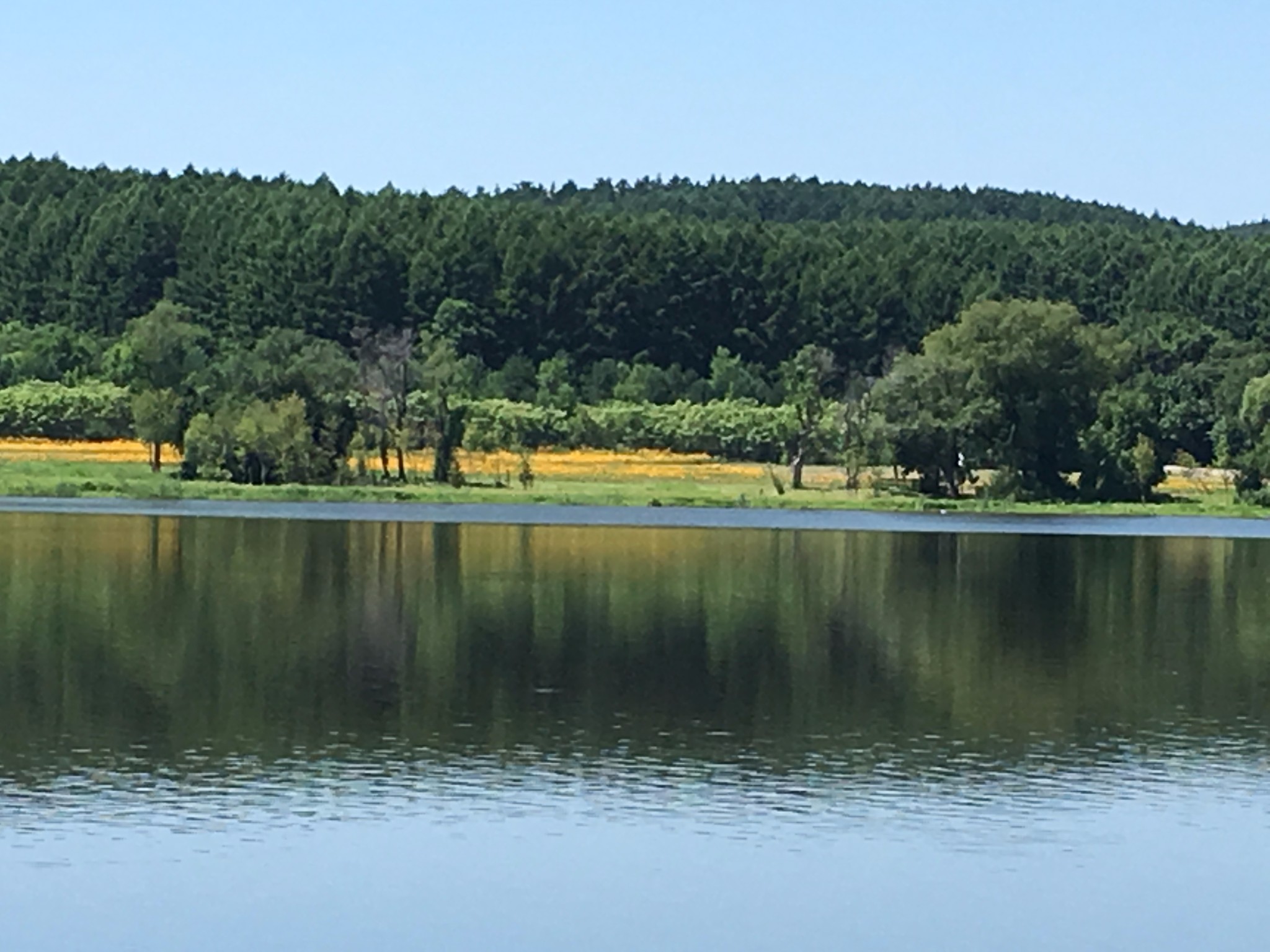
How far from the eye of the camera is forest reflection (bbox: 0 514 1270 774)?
29672 millimetres

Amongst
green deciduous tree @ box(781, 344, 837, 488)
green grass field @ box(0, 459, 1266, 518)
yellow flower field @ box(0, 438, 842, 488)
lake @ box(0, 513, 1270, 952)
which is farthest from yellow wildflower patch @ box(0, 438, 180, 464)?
lake @ box(0, 513, 1270, 952)

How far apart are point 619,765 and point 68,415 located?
3775 inches

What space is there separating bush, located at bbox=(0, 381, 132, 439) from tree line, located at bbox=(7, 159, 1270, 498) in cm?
18

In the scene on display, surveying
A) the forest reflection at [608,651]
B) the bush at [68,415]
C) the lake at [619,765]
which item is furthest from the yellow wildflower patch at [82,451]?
the lake at [619,765]

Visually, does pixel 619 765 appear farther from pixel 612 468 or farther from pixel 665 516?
pixel 612 468

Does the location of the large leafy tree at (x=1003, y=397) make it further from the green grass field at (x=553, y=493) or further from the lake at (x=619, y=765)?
the lake at (x=619, y=765)

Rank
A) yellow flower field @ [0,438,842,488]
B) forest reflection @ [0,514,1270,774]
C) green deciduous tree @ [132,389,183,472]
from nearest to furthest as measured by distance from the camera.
Answer: forest reflection @ [0,514,1270,774] → green deciduous tree @ [132,389,183,472] → yellow flower field @ [0,438,842,488]

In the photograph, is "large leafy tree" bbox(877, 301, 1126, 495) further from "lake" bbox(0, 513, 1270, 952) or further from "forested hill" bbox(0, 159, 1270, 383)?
"forested hill" bbox(0, 159, 1270, 383)

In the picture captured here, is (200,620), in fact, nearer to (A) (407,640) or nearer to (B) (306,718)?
(A) (407,640)

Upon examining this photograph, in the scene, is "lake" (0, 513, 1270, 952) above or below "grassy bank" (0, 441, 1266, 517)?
below

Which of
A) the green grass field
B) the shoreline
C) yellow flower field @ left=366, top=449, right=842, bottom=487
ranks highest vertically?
yellow flower field @ left=366, top=449, right=842, bottom=487

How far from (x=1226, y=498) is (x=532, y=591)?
63276 mm

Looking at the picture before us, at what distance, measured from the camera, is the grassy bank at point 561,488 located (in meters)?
95.1

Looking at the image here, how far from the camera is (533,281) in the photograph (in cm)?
16062
